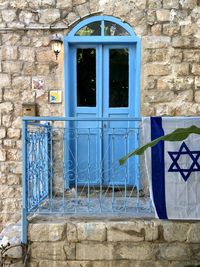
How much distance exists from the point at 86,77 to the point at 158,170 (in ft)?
7.20

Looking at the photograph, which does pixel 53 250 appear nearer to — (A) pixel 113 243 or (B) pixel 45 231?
(B) pixel 45 231

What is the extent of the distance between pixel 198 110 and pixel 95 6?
2.00 m

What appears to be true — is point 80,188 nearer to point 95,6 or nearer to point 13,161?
point 13,161

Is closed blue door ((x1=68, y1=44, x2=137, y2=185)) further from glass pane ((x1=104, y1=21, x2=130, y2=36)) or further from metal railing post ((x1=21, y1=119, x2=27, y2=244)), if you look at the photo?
metal railing post ((x1=21, y1=119, x2=27, y2=244))

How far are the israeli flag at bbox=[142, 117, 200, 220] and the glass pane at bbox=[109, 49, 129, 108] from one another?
1.73 m

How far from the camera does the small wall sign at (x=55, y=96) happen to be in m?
5.04

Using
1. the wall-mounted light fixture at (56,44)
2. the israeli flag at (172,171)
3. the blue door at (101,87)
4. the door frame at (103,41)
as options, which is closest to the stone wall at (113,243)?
the israeli flag at (172,171)

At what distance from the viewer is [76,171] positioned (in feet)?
12.1

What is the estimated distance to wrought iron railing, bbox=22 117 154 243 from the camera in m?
3.69

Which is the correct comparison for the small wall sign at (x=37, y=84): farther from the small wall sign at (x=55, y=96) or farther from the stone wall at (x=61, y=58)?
the small wall sign at (x=55, y=96)

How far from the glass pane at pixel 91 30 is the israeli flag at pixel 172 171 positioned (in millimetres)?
2068

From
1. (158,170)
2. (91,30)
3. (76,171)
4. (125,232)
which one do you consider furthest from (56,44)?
(125,232)

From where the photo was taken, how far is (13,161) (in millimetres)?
5059

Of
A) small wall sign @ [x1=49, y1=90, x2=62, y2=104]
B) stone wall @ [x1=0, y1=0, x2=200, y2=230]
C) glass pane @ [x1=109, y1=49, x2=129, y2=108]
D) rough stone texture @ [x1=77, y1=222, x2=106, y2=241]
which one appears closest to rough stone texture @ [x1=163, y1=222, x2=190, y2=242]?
rough stone texture @ [x1=77, y1=222, x2=106, y2=241]
